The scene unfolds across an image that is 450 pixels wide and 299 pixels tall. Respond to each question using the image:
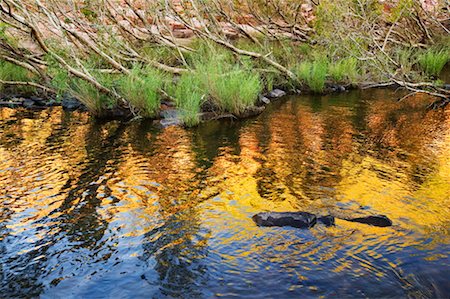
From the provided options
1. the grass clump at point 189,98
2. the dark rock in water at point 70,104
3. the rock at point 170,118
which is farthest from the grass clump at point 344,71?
the dark rock in water at point 70,104

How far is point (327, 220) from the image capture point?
18.3 feet

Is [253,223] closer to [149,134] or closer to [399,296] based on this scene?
[399,296]

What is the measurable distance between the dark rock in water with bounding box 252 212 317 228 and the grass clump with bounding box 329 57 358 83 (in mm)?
10468

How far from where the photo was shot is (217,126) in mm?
11367

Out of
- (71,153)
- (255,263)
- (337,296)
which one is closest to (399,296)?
(337,296)

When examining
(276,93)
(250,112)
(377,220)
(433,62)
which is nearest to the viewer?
(377,220)

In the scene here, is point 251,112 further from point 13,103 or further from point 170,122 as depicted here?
point 13,103

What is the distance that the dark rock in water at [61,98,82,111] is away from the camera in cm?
1425

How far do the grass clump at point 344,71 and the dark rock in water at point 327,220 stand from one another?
34.1 ft

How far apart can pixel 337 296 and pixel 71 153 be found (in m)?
6.26

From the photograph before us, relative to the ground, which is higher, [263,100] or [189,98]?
[189,98]

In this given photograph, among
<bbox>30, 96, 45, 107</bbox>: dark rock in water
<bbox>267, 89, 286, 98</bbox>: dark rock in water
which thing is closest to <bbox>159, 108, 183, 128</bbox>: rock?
<bbox>267, 89, 286, 98</bbox>: dark rock in water

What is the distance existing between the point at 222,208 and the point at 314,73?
975 centimetres

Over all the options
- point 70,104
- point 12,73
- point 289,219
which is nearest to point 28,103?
point 12,73
